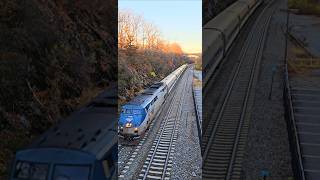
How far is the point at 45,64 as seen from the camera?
1050cm

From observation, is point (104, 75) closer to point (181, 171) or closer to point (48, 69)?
point (48, 69)

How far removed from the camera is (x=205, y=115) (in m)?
13.6

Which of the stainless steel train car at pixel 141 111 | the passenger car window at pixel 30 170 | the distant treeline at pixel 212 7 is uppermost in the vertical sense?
the distant treeline at pixel 212 7

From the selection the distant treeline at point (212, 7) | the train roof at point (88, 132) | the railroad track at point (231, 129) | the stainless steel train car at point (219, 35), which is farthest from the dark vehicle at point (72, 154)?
the distant treeline at point (212, 7)

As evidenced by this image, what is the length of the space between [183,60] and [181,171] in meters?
2.05

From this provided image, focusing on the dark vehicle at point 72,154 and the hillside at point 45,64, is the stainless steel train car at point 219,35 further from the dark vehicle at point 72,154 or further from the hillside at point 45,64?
the dark vehicle at point 72,154

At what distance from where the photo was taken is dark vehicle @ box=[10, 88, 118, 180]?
7820mm

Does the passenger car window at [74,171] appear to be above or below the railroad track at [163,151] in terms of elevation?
below

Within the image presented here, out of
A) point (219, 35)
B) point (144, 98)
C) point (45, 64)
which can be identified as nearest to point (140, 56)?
point (144, 98)

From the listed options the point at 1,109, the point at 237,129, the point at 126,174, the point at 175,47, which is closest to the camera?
the point at 126,174

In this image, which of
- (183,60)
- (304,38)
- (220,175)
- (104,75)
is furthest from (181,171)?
(304,38)

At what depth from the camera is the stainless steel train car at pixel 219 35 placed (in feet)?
46.9

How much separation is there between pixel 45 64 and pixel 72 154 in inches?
134

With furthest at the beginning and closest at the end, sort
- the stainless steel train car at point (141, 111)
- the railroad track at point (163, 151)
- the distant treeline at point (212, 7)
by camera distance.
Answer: the distant treeline at point (212, 7)
the railroad track at point (163, 151)
the stainless steel train car at point (141, 111)
